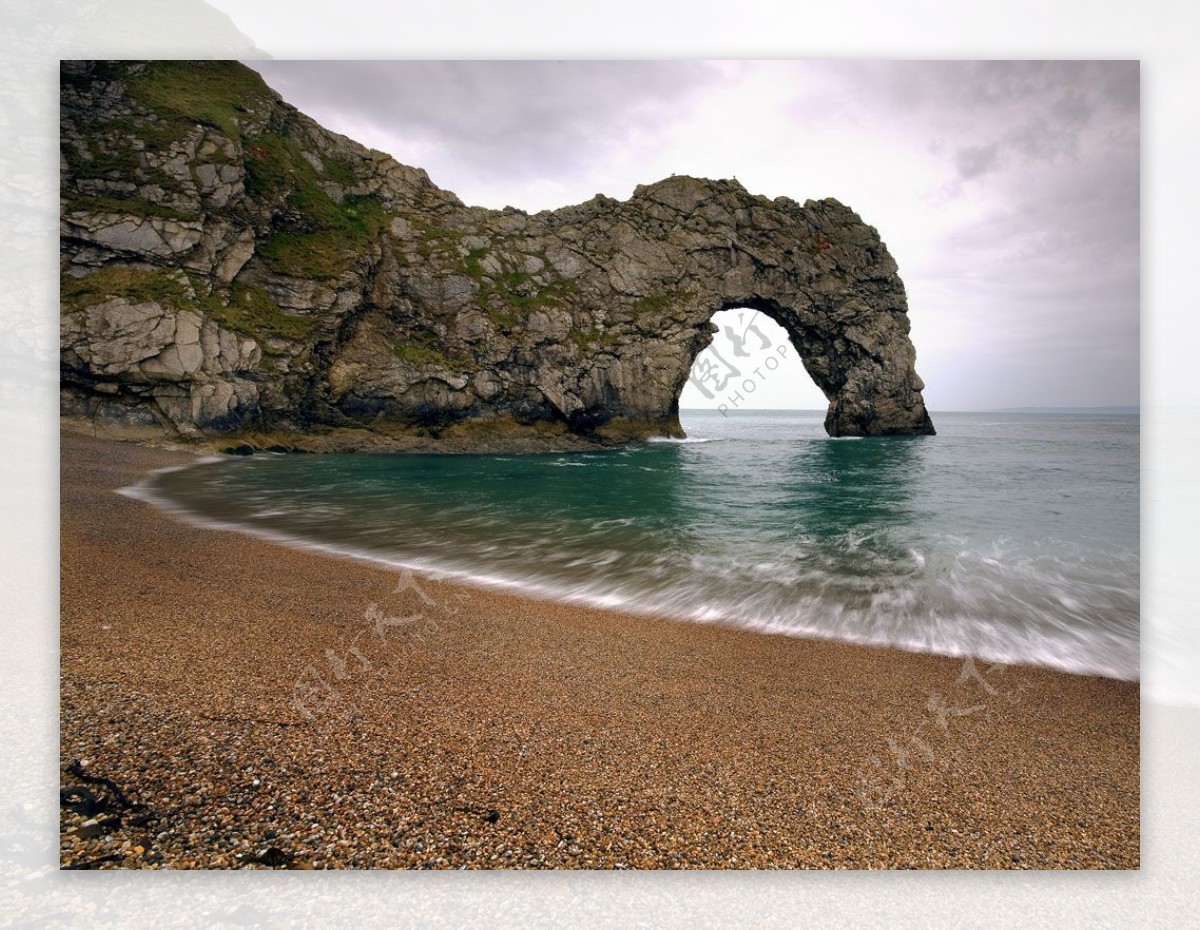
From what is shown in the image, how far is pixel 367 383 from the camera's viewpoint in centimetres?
2467

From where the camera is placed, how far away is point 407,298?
1002 inches

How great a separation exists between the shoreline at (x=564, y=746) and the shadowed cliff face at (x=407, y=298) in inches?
436

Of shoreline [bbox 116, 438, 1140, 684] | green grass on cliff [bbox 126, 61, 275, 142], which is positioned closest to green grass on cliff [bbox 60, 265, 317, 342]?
green grass on cliff [bbox 126, 61, 275, 142]

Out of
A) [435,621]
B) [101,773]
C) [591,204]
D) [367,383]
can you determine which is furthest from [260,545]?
[591,204]

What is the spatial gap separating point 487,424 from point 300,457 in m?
8.56

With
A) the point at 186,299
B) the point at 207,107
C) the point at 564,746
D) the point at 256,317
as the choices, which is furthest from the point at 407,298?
the point at 564,746

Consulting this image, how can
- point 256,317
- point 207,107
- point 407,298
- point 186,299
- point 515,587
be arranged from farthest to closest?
point 407,298 < point 256,317 < point 186,299 < point 207,107 < point 515,587

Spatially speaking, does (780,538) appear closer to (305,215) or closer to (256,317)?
(256,317)

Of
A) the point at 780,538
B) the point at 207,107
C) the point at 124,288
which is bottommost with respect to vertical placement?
the point at 780,538

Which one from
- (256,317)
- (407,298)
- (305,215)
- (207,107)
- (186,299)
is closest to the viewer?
(207,107)

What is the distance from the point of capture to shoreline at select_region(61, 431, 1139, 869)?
200cm

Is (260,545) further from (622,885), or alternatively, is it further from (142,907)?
(622,885)

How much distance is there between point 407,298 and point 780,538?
22.8m

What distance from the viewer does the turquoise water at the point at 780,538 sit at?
4.78m
